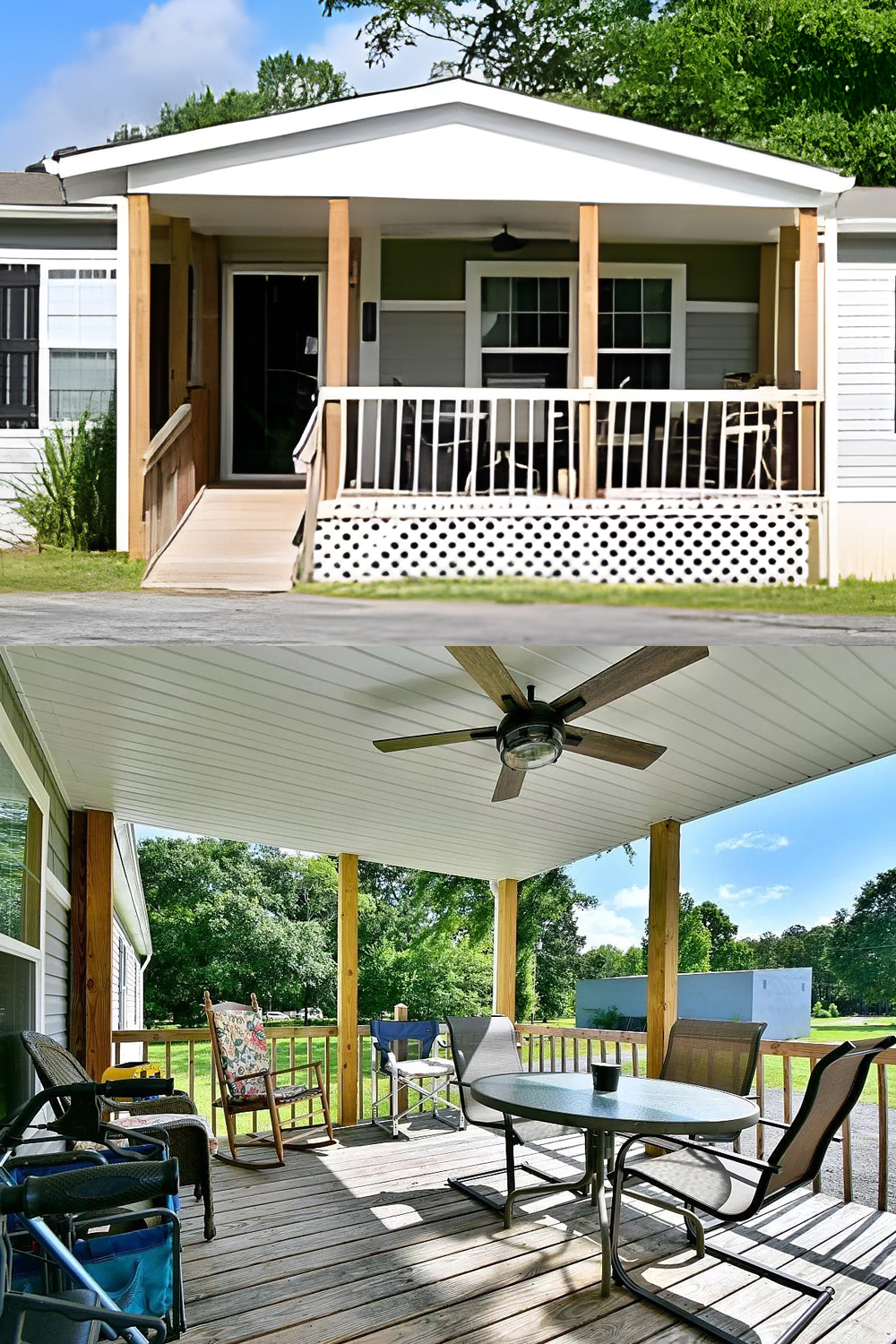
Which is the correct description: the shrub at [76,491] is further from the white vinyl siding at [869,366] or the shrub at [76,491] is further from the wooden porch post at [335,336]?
the white vinyl siding at [869,366]

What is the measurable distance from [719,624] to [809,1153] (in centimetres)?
217

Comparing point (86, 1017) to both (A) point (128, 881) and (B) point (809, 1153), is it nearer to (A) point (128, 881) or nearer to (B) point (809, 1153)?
(A) point (128, 881)

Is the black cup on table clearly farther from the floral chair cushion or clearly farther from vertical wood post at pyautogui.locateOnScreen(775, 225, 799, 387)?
vertical wood post at pyautogui.locateOnScreen(775, 225, 799, 387)

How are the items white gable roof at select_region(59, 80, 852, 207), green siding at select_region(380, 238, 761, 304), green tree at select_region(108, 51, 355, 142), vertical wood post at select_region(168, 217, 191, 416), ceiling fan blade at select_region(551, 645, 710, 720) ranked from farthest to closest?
green tree at select_region(108, 51, 355, 142) < green siding at select_region(380, 238, 761, 304) < vertical wood post at select_region(168, 217, 191, 416) < white gable roof at select_region(59, 80, 852, 207) < ceiling fan blade at select_region(551, 645, 710, 720)

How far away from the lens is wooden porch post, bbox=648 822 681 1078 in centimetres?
627

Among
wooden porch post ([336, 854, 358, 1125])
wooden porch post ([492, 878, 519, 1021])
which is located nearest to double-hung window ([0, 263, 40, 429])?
wooden porch post ([336, 854, 358, 1125])

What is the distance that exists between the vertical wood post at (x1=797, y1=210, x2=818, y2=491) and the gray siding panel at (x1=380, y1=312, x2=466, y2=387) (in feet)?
7.68

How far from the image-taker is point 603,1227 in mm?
3777

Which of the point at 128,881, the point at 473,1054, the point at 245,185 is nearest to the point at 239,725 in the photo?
the point at 473,1054

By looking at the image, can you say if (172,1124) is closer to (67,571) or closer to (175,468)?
(67,571)

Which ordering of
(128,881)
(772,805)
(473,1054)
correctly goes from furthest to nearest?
(772,805) < (128,881) < (473,1054)

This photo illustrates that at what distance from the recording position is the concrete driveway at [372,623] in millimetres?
4172

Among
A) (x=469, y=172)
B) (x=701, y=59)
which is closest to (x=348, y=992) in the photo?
(x=469, y=172)

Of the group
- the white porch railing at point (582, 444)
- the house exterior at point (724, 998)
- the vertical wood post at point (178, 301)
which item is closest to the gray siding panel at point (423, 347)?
the white porch railing at point (582, 444)
